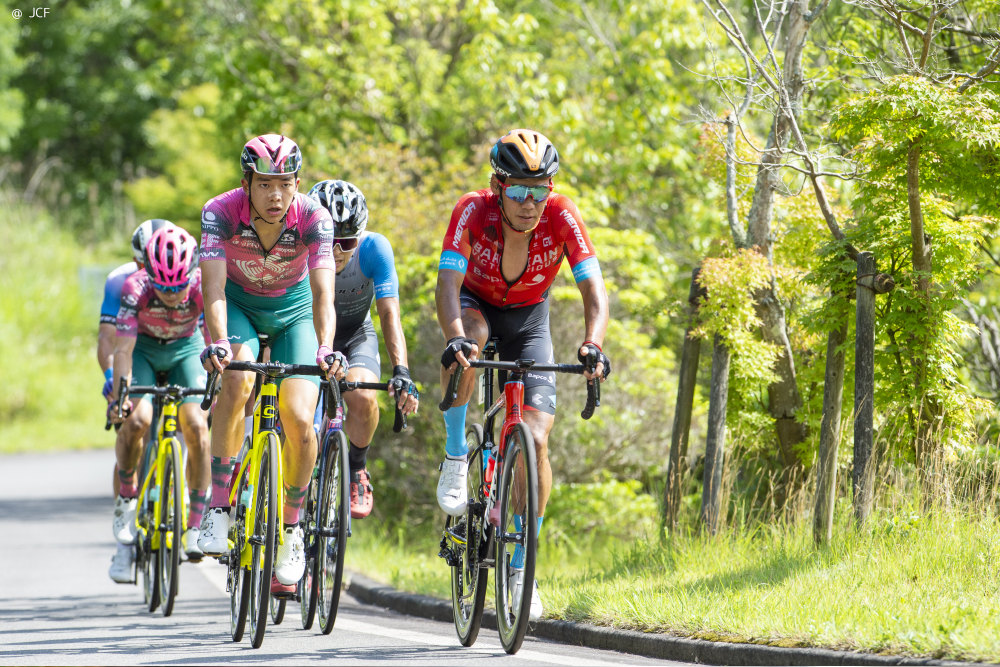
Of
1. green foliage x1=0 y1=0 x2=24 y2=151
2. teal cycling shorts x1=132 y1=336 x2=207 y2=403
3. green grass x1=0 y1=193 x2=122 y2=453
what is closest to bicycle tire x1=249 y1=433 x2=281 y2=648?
teal cycling shorts x1=132 y1=336 x2=207 y2=403

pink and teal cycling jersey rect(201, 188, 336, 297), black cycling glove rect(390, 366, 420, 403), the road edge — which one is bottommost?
the road edge

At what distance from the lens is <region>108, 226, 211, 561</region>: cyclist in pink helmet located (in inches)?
317

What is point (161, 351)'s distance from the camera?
28.7ft

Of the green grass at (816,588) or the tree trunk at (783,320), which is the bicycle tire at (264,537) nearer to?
the green grass at (816,588)

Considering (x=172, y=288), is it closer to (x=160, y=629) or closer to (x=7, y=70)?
(x=160, y=629)

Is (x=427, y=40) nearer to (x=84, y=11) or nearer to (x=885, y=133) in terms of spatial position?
(x=885, y=133)

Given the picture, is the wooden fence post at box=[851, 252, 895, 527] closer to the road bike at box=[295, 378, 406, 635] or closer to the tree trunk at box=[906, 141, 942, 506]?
the tree trunk at box=[906, 141, 942, 506]

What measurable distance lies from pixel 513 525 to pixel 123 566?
156 inches

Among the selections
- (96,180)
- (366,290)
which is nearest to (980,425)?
(366,290)

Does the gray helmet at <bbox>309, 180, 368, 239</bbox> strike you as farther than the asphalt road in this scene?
Yes

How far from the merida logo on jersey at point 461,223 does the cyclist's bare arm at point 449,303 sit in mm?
189

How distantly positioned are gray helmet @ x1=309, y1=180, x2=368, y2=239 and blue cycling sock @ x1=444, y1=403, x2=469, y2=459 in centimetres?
152

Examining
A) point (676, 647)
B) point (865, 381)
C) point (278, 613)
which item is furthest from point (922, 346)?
point (278, 613)

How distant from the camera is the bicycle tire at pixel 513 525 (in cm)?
538
